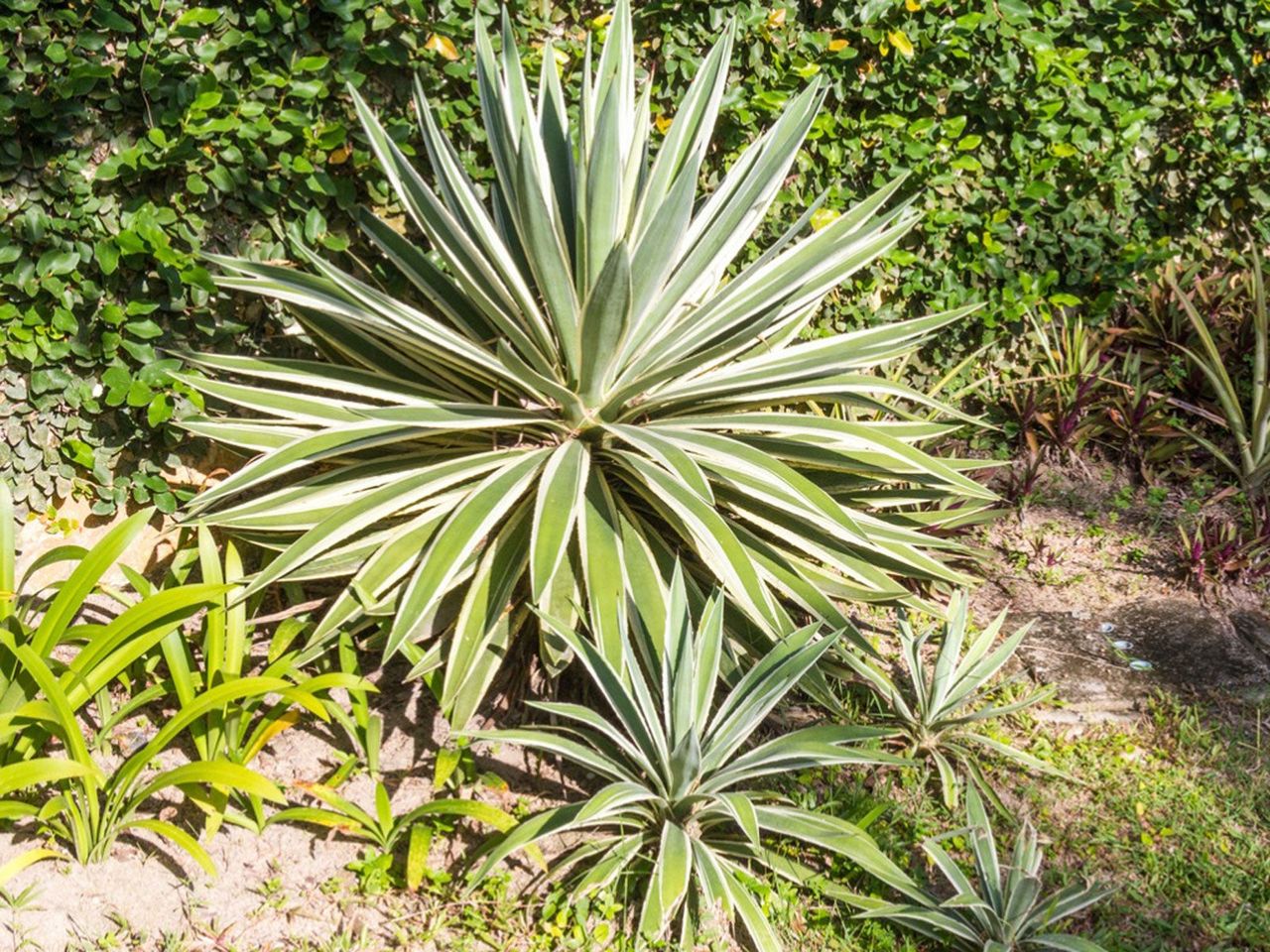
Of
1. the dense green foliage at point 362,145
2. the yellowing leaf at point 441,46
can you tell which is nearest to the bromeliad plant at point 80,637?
the dense green foliage at point 362,145

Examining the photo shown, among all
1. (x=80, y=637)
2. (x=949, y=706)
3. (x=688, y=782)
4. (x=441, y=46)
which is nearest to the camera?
(x=688, y=782)

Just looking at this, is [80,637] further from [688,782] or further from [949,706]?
[949,706]

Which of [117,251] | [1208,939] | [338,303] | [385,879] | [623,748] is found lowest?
[1208,939]

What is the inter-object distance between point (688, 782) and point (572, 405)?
3.32ft

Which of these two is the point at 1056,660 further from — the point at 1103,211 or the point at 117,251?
the point at 117,251

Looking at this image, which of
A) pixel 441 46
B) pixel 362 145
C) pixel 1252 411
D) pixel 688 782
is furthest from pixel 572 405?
pixel 1252 411

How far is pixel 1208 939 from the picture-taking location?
2.82 meters

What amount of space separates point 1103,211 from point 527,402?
282 cm

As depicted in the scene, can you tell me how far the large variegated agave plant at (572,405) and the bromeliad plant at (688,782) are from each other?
0.47ft

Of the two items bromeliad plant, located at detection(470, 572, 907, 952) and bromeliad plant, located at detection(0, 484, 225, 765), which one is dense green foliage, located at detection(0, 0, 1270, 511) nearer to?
bromeliad plant, located at detection(0, 484, 225, 765)

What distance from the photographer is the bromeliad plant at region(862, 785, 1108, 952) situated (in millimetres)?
2582

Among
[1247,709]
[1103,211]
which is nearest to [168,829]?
[1247,709]

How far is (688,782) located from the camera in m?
2.74

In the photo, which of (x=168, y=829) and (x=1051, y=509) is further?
(x=1051, y=509)
